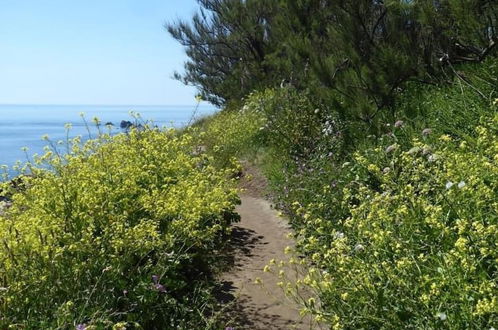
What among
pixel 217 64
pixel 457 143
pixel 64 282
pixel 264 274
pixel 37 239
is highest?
pixel 217 64

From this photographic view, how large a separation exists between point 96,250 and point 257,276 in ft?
7.44

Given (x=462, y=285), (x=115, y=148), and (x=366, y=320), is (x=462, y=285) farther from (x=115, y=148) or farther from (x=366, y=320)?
(x=115, y=148)

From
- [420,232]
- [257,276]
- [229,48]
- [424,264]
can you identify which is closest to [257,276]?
[257,276]

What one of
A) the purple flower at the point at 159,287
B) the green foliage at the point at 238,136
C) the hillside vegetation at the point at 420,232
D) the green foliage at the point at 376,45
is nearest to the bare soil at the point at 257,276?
the hillside vegetation at the point at 420,232

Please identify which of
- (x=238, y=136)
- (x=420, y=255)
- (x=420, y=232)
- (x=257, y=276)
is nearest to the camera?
(x=420, y=255)

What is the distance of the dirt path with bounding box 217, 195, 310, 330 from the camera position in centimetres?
461

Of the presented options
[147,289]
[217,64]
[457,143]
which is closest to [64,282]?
[147,289]

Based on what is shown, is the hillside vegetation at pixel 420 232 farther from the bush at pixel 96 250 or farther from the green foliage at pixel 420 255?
the bush at pixel 96 250

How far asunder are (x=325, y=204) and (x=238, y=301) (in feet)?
4.66

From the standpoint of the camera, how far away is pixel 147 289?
3.96 m

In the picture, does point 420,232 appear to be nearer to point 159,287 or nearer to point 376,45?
point 159,287

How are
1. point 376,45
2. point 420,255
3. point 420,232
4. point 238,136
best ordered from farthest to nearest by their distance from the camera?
1. point 238,136
2. point 376,45
3. point 420,232
4. point 420,255

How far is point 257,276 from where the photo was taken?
567cm

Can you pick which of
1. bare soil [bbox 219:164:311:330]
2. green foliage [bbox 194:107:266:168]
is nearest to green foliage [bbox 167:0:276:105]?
green foliage [bbox 194:107:266:168]
